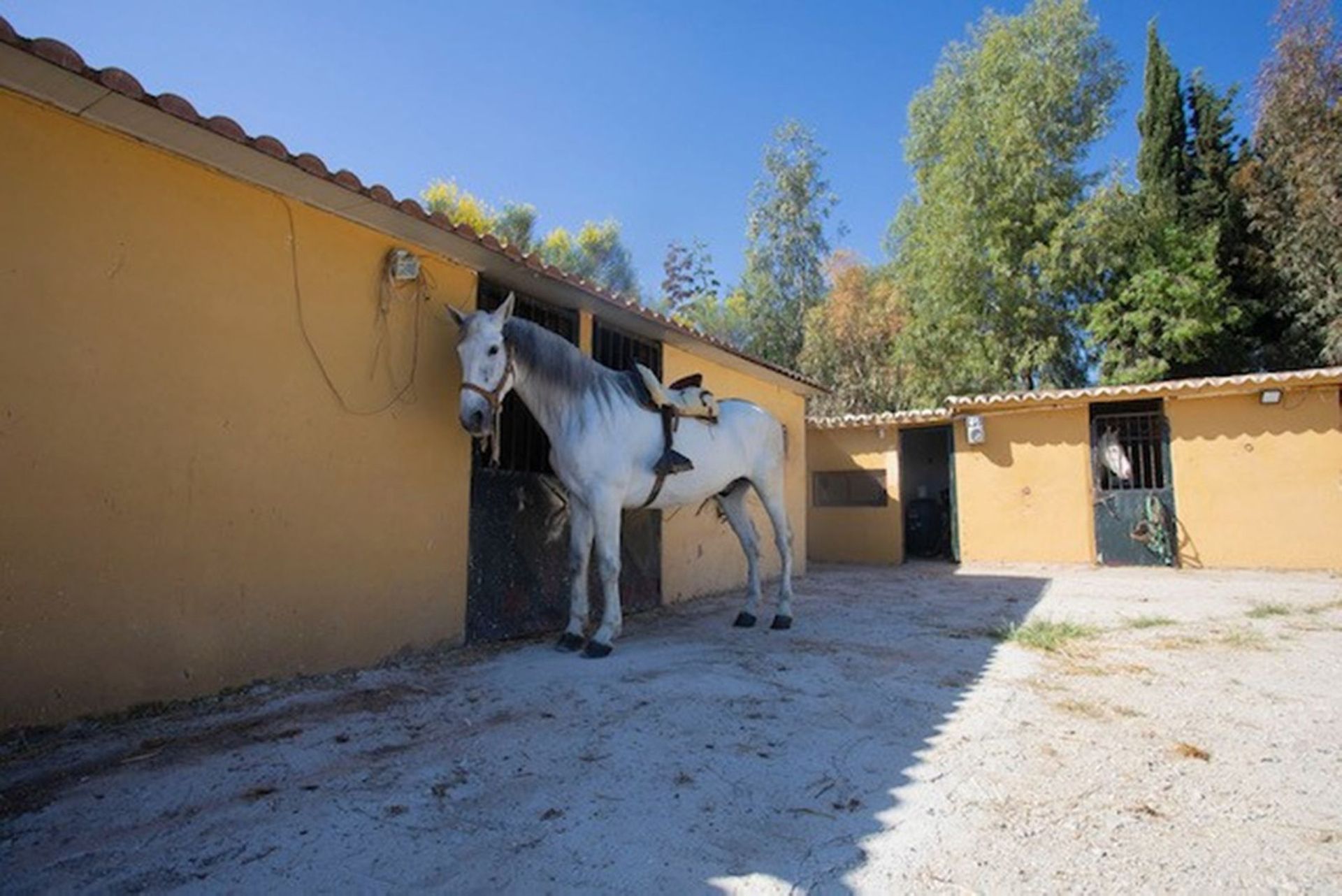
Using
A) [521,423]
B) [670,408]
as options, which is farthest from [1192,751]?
[521,423]

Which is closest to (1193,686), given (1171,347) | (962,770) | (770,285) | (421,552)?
(962,770)

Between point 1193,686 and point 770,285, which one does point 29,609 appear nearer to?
point 1193,686

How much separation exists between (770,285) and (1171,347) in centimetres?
993

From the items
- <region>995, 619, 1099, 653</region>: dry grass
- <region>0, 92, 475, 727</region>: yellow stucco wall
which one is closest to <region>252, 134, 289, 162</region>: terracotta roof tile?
<region>0, 92, 475, 727</region>: yellow stucco wall

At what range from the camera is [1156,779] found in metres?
2.18

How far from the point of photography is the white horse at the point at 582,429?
12.0 feet

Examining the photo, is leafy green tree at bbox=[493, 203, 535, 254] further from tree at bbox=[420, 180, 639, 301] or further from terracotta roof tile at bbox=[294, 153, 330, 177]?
terracotta roof tile at bbox=[294, 153, 330, 177]

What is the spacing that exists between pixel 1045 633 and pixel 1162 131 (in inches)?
721

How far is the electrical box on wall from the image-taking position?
3.81 m

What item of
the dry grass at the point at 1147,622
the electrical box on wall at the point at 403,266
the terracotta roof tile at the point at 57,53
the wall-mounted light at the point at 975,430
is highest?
the terracotta roof tile at the point at 57,53

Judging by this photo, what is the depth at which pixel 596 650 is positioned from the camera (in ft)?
12.6

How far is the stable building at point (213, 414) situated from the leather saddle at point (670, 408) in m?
1.11

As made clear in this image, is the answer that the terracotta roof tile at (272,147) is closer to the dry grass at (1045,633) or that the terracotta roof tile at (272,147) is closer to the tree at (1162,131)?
the dry grass at (1045,633)

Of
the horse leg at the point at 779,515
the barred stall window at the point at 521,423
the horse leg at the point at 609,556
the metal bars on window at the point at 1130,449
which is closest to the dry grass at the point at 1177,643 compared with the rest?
the horse leg at the point at 779,515
